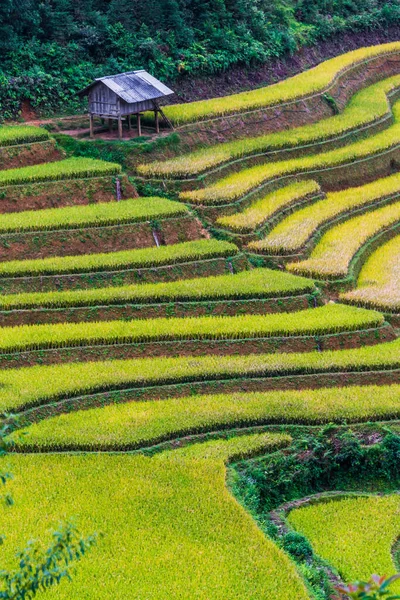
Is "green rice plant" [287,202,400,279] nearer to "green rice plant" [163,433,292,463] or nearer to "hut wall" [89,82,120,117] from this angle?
"hut wall" [89,82,120,117]

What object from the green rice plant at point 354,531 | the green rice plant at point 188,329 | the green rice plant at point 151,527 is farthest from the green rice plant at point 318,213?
the green rice plant at point 151,527

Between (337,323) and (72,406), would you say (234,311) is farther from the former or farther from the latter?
(72,406)

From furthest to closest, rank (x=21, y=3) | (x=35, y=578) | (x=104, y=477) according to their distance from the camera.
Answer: (x=21, y=3) < (x=104, y=477) < (x=35, y=578)

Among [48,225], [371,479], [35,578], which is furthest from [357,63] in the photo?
[35,578]

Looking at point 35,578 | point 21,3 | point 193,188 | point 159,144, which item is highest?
point 21,3

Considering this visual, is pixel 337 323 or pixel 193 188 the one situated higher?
pixel 193 188

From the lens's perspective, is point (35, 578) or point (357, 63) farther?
point (357, 63)

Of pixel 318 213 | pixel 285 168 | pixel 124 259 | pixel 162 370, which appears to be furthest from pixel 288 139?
pixel 162 370
